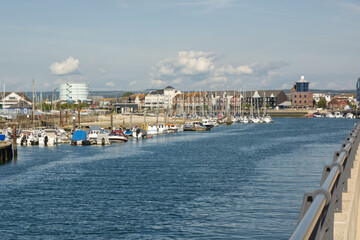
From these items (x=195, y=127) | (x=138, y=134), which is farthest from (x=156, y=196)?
(x=195, y=127)

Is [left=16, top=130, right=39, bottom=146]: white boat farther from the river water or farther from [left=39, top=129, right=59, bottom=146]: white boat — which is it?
the river water

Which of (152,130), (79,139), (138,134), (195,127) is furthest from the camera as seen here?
(195,127)

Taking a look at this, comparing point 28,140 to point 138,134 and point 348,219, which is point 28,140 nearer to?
point 138,134

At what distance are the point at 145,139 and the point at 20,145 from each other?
3048 cm

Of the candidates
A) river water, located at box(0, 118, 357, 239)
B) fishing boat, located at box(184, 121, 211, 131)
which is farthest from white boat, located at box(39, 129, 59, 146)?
fishing boat, located at box(184, 121, 211, 131)

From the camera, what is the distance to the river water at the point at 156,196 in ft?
96.9

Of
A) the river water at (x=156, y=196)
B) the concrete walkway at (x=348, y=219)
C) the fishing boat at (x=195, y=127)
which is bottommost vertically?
the river water at (x=156, y=196)

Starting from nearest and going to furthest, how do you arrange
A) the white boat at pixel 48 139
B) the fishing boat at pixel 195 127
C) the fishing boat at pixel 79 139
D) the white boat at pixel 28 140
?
the fishing boat at pixel 79 139 < the white boat at pixel 28 140 < the white boat at pixel 48 139 < the fishing boat at pixel 195 127

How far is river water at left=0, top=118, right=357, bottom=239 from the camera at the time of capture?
1163 inches

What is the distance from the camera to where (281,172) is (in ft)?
180

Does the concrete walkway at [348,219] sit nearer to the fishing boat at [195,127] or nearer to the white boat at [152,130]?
the white boat at [152,130]

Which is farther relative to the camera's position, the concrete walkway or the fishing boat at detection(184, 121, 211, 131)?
the fishing boat at detection(184, 121, 211, 131)

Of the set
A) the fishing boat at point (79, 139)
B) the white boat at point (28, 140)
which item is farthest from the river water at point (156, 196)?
the white boat at point (28, 140)

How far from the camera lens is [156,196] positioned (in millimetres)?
40656
